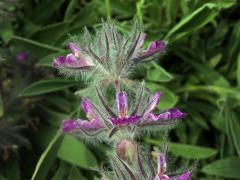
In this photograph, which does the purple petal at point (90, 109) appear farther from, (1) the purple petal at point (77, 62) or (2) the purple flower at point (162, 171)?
(2) the purple flower at point (162, 171)

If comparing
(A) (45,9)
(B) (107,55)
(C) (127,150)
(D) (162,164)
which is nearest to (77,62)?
(B) (107,55)

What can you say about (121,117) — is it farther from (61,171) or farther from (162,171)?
(61,171)

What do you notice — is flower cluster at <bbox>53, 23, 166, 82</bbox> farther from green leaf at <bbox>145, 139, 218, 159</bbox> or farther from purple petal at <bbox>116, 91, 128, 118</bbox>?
green leaf at <bbox>145, 139, 218, 159</bbox>

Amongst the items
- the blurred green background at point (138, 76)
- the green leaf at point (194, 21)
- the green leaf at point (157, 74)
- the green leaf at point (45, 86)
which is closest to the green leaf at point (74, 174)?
the blurred green background at point (138, 76)

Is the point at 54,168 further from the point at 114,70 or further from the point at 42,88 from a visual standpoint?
the point at 114,70

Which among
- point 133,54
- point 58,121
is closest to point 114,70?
point 133,54

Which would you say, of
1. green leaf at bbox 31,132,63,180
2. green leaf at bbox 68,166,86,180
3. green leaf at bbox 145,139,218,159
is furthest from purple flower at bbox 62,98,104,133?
green leaf at bbox 145,139,218,159
